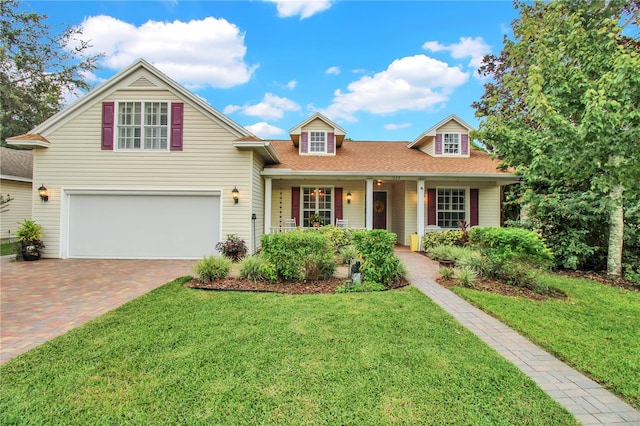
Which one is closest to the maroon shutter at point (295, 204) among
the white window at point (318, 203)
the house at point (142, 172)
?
the white window at point (318, 203)

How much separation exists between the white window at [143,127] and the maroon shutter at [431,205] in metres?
10.4

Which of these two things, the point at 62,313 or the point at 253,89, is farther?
the point at 253,89

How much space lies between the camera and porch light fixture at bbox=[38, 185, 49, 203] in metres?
9.46

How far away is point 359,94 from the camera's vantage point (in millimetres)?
21453

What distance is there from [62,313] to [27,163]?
1616cm

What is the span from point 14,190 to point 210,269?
14.3 metres

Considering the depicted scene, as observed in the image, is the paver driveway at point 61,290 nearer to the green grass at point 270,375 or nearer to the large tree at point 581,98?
the green grass at point 270,375

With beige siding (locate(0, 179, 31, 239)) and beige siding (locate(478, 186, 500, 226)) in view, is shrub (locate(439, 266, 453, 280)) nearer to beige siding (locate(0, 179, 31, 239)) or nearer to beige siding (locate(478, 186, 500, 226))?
beige siding (locate(478, 186, 500, 226))

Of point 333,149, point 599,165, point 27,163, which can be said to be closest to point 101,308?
point 599,165

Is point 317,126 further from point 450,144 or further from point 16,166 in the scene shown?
point 16,166

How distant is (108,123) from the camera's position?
958 centimetres

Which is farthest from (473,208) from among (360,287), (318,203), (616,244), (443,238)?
(360,287)

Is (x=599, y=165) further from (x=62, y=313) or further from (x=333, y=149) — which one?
(x=333, y=149)

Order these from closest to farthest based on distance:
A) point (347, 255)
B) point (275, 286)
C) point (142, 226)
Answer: point (275, 286) → point (347, 255) → point (142, 226)
